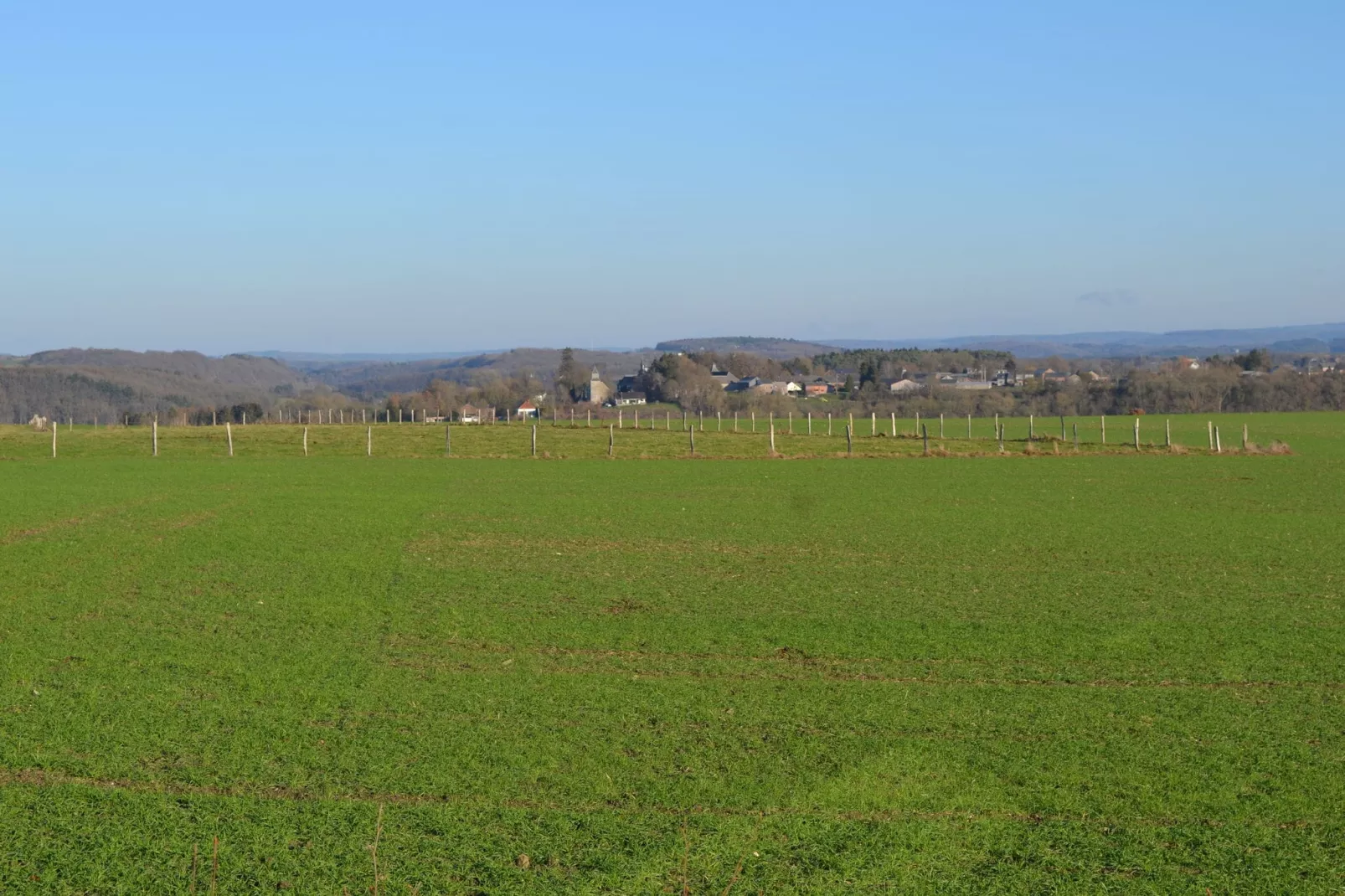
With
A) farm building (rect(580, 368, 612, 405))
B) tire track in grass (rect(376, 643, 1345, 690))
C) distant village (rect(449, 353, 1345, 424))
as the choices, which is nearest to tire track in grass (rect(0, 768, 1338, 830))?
tire track in grass (rect(376, 643, 1345, 690))

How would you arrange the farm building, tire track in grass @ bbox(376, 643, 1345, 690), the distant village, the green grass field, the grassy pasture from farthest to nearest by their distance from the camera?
the farm building
the distant village
the grassy pasture
tire track in grass @ bbox(376, 643, 1345, 690)
the green grass field

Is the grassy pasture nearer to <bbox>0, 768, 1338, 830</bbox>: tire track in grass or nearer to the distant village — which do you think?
the distant village

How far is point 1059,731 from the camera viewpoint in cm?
1009

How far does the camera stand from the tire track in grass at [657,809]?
8.08 metres

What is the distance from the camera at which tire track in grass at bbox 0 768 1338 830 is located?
8078mm

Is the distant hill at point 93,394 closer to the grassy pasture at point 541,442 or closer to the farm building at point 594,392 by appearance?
the farm building at point 594,392

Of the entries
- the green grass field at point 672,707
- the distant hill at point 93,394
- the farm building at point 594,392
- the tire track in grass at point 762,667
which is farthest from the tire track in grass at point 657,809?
the farm building at point 594,392

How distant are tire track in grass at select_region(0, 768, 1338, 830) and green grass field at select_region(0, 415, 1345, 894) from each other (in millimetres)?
32

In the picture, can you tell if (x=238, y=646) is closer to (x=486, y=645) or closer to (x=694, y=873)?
(x=486, y=645)

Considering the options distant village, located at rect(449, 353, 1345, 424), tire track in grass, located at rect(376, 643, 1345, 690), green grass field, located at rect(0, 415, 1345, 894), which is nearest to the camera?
green grass field, located at rect(0, 415, 1345, 894)

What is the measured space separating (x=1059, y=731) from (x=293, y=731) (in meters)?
6.27

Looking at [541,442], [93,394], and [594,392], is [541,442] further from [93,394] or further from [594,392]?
[93,394]

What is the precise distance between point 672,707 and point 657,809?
261 centimetres

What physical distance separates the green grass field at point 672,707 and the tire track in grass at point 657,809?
32 millimetres
